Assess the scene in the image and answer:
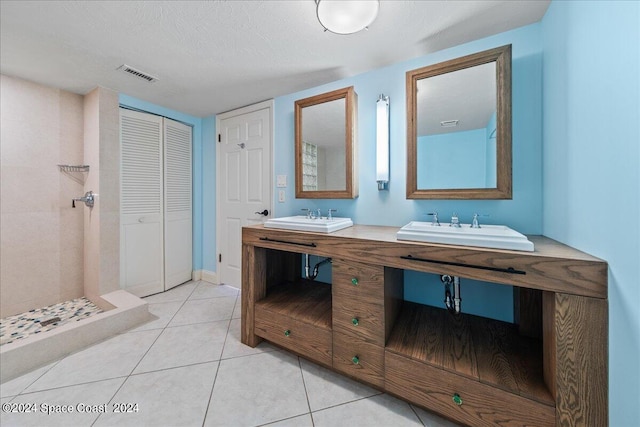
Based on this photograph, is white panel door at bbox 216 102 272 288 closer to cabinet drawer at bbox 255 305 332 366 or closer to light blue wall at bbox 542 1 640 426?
cabinet drawer at bbox 255 305 332 366

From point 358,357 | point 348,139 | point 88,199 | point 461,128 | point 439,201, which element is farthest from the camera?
point 88,199

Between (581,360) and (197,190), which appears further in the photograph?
Result: (197,190)

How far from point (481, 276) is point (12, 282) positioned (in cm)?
342

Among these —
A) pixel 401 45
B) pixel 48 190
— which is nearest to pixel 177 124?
pixel 48 190

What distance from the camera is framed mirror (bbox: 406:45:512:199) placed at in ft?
4.54

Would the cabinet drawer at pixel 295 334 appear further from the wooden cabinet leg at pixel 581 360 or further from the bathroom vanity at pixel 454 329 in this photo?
the wooden cabinet leg at pixel 581 360

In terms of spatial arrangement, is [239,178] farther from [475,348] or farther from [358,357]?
[475,348]

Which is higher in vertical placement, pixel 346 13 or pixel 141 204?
pixel 346 13

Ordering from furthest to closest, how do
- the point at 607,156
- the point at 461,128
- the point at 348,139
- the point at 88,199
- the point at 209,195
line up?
1. the point at 209,195
2. the point at 88,199
3. the point at 348,139
4. the point at 461,128
5. the point at 607,156

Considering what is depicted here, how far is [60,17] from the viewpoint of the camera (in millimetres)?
1332

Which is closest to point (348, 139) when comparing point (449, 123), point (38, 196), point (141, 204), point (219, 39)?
point (449, 123)

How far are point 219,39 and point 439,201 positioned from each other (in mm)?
1787

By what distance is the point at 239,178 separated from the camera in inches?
106

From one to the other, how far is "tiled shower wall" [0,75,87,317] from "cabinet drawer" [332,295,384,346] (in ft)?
8.83
